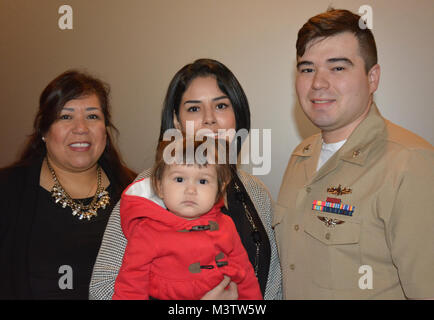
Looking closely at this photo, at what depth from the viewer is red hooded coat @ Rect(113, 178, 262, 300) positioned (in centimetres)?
144

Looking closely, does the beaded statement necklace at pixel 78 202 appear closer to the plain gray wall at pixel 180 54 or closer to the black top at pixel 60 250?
the black top at pixel 60 250

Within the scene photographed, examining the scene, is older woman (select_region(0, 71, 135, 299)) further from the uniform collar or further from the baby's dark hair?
the uniform collar

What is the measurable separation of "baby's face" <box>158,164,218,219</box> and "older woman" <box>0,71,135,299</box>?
791 millimetres

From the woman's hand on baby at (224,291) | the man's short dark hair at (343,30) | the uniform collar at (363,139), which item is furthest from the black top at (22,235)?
the man's short dark hair at (343,30)

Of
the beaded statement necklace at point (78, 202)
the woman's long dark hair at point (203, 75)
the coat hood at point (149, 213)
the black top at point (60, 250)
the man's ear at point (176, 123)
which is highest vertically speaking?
the woman's long dark hair at point (203, 75)

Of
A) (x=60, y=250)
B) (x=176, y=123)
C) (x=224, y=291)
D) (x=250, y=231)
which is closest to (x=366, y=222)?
(x=250, y=231)

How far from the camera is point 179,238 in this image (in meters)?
1.47

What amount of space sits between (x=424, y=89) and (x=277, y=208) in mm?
2056

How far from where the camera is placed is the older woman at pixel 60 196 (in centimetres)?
193

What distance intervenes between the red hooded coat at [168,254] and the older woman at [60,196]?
65 cm

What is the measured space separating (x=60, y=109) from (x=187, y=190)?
1075 mm

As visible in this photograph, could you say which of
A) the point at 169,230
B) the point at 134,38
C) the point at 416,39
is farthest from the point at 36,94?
the point at 416,39

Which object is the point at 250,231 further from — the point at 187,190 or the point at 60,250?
the point at 60,250
